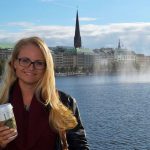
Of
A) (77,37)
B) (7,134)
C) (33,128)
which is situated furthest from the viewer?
(77,37)

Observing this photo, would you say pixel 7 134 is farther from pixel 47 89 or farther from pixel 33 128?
pixel 47 89

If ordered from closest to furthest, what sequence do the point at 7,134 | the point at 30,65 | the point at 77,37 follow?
the point at 7,134, the point at 30,65, the point at 77,37

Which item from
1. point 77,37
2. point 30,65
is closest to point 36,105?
point 30,65

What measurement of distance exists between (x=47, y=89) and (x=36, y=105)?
0.11 meters

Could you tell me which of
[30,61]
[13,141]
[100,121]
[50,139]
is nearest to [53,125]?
[50,139]

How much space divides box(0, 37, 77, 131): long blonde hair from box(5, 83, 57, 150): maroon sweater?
4 cm

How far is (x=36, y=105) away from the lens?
2338mm

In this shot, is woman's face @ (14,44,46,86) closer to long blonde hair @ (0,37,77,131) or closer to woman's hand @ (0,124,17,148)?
long blonde hair @ (0,37,77,131)

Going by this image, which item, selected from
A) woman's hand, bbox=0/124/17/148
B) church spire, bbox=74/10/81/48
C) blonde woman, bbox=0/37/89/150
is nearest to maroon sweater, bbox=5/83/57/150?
blonde woman, bbox=0/37/89/150

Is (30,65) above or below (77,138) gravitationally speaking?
above

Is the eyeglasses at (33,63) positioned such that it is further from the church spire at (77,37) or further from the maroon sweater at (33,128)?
the church spire at (77,37)

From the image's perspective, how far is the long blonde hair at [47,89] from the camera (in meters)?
2.30

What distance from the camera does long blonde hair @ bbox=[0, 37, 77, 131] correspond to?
2.30m

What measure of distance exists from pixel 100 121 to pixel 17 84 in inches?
922
